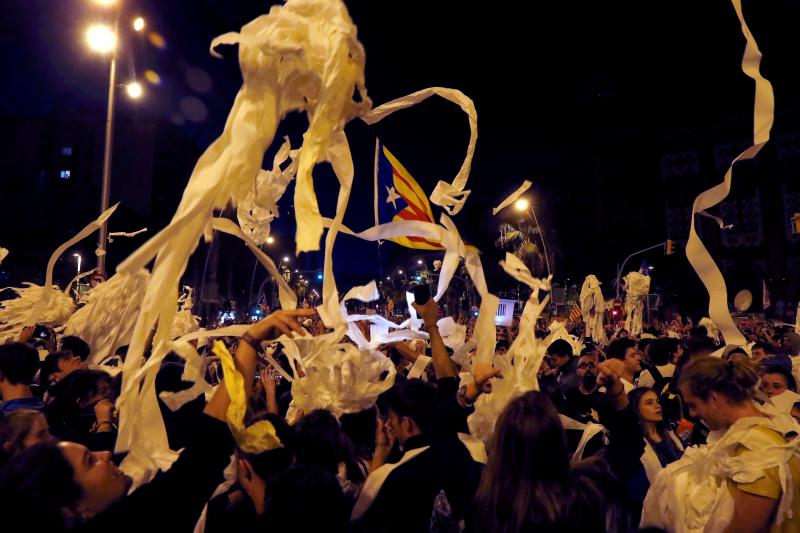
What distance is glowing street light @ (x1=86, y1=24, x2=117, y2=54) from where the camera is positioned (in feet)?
35.0

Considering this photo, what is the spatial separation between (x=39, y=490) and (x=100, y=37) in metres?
11.0

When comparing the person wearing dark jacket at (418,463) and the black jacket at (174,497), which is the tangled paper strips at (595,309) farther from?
Result: the black jacket at (174,497)

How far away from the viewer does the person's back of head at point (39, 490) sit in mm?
1823

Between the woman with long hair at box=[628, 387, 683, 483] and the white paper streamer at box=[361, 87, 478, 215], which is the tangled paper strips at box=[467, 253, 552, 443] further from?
the woman with long hair at box=[628, 387, 683, 483]

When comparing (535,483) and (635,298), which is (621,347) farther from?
(635,298)

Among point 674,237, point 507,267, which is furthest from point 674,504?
point 674,237

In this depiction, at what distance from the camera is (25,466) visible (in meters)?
1.94

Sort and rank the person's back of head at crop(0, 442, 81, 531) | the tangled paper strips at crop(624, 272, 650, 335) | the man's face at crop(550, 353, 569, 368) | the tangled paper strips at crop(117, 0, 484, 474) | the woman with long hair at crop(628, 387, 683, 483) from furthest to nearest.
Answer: the tangled paper strips at crop(624, 272, 650, 335), the man's face at crop(550, 353, 569, 368), the woman with long hair at crop(628, 387, 683, 483), the tangled paper strips at crop(117, 0, 484, 474), the person's back of head at crop(0, 442, 81, 531)

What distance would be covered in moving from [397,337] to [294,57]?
6.00 ft

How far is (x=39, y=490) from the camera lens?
190 cm

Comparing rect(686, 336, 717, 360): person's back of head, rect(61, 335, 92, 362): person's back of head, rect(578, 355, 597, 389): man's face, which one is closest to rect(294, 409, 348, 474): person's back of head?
rect(578, 355, 597, 389): man's face

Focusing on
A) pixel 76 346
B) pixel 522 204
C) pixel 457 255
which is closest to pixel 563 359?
pixel 457 255

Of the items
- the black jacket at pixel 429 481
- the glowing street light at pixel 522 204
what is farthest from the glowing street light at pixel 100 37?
the black jacket at pixel 429 481

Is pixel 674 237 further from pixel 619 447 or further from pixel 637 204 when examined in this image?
pixel 619 447
